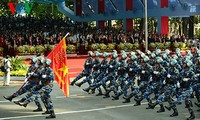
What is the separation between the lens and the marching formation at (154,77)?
1345cm

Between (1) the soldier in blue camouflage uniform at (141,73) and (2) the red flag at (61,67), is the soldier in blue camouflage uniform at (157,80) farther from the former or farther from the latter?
(2) the red flag at (61,67)

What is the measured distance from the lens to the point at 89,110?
1519 centimetres

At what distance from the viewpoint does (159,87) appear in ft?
49.1

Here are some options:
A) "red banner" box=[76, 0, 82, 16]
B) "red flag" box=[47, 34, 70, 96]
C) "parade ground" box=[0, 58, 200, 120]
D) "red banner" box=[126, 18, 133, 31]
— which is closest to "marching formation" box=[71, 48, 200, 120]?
"parade ground" box=[0, 58, 200, 120]

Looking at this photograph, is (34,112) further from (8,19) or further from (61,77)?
(8,19)

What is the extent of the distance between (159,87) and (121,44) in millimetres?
18127

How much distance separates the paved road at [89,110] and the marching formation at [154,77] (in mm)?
381

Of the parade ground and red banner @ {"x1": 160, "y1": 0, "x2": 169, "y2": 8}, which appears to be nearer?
the parade ground

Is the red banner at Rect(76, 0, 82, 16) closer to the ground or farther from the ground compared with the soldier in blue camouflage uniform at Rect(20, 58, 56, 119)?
farther from the ground

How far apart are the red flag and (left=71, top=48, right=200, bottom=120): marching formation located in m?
2.80

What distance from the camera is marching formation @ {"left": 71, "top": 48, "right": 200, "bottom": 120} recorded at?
13.5 meters

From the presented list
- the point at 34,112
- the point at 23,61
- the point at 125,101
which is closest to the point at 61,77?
the point at 34,112

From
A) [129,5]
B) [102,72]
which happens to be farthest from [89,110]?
[129,5]

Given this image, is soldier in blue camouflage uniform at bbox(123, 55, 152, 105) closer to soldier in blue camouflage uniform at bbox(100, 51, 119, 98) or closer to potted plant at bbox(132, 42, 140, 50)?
soldier in blue camouflage uniform at bbox(100, 51, 119, 98)
